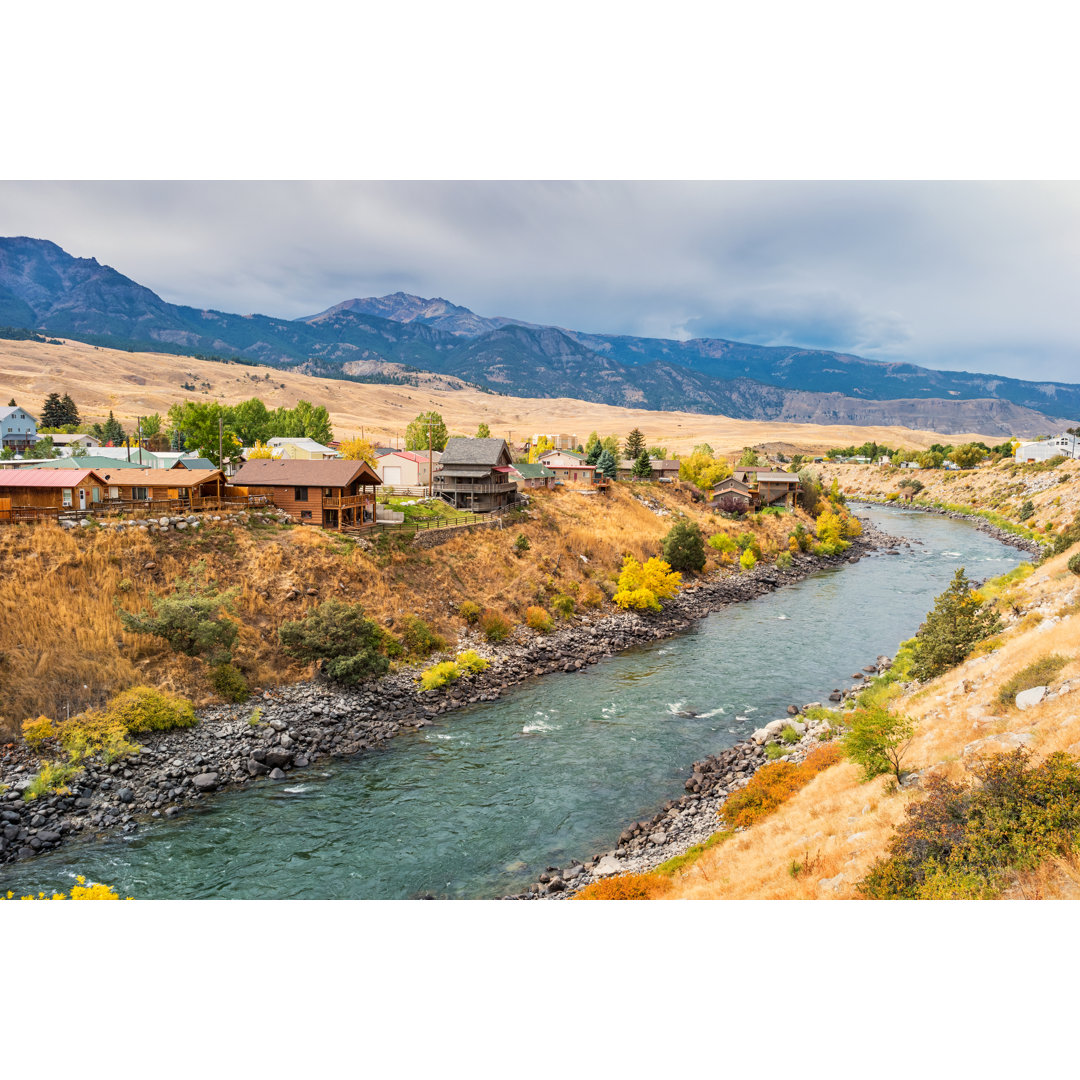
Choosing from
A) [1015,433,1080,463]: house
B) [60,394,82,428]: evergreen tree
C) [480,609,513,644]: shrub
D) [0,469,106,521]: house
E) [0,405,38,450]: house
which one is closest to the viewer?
[0,469,106,521]: house

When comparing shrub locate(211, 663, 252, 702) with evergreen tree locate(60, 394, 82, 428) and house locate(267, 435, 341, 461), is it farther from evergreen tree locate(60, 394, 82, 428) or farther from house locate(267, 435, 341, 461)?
evergreen tree locate(60, 394, 82, 428)

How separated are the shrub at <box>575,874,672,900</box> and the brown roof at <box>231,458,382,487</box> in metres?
28.6

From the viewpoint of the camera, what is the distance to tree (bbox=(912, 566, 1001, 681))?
2527 cm

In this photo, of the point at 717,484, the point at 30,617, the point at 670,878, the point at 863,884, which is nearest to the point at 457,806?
the point at 670,878

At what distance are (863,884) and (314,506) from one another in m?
34.3

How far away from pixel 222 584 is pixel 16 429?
73.3m

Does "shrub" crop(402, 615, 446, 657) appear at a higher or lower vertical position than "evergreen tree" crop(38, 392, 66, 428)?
lower

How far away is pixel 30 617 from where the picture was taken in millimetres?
25656

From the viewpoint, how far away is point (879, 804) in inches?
585

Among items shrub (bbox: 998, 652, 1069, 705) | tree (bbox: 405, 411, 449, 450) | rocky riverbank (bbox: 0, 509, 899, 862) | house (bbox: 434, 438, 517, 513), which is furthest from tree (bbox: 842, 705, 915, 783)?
tree (bbox: 405, 411, 449, 450)

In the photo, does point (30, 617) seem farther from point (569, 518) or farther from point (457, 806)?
point (569, 518)

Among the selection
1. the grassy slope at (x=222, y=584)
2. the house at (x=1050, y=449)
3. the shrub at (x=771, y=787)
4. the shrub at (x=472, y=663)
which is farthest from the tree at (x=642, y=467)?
the house at (x=1050, y=449)

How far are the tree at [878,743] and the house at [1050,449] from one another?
365 ft

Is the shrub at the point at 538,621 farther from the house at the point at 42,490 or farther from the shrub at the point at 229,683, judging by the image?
the house at the point at 42,490
